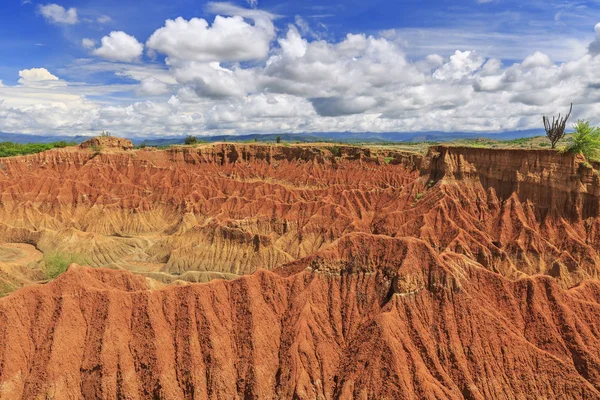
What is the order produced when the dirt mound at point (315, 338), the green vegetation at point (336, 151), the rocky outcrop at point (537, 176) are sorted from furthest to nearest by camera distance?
the green vegetation at point (336, 151), the rocky outcrop at point (537, 176), the dirt mound at point (315, 338)

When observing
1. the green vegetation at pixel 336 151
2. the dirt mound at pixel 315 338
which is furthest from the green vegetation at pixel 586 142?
the green vegetation at pixel 336 151

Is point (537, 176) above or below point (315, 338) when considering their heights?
above

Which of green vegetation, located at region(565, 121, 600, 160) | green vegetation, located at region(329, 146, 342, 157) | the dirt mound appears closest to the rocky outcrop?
green vegetation, located at region(565, 121, 600, 160)

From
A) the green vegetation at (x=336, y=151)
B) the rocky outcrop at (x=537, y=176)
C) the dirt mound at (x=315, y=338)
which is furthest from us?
the green vegetation at (x=336, y=151)

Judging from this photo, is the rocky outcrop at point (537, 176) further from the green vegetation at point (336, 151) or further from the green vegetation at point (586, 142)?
the green vegetation at point (336, 151)

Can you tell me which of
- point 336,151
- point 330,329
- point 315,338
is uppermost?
point 336,151

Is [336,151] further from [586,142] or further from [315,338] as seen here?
[315,338]

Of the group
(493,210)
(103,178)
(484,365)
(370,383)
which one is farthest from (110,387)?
(103,178)

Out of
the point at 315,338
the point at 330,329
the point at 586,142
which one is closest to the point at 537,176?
the point at 586,142

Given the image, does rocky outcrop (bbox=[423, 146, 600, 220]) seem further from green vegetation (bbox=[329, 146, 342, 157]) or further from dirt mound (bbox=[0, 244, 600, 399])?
green vegetation (bbox=[329, 146, 342, 157])
